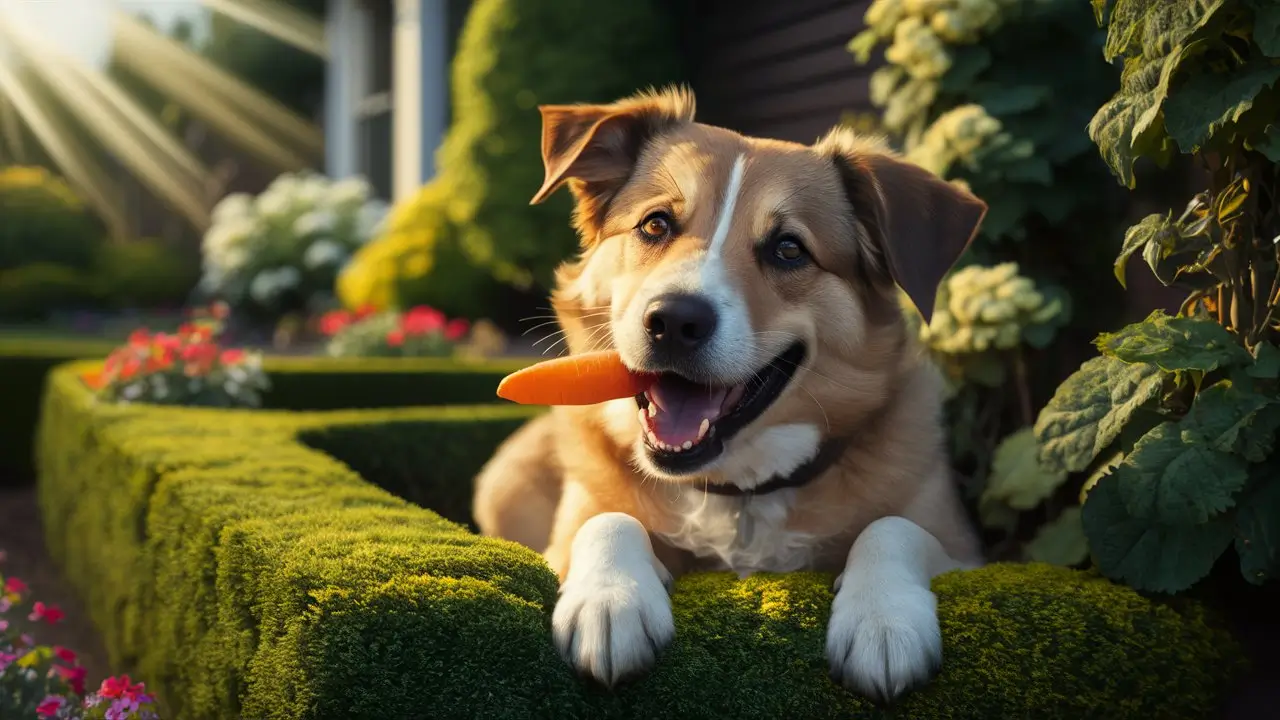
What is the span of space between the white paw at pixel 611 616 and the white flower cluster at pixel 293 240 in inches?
579

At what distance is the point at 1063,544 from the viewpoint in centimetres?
315

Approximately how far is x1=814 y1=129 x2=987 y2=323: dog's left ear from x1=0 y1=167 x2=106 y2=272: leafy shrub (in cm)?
2231

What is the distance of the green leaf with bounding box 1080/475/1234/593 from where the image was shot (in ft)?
8.39

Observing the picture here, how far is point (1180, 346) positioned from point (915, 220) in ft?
2.48

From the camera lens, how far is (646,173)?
329cm

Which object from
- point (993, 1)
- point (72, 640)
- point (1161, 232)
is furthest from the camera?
point (72, 640)

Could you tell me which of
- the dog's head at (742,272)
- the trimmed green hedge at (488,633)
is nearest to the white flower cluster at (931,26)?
the dog's head at (742,272)

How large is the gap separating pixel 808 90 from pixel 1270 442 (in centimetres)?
550

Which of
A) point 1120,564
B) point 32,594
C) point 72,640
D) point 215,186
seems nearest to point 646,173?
point 1120,564

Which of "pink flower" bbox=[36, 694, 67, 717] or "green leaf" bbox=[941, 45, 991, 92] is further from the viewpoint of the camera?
"green leaf" bbox=[941, 45, 991, 92]

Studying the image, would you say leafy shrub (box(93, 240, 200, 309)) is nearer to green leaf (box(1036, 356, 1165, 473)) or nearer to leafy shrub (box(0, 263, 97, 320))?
leafy shrub (box(0, 263, 97, 320))

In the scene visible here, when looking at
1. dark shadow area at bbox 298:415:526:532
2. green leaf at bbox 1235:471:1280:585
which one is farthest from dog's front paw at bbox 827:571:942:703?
dark shadow area at bbox 298:415:526:532

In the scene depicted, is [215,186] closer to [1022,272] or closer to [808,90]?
[808,90]

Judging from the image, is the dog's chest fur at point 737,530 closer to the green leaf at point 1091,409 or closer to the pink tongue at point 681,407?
the pink tongue at point 681,407
